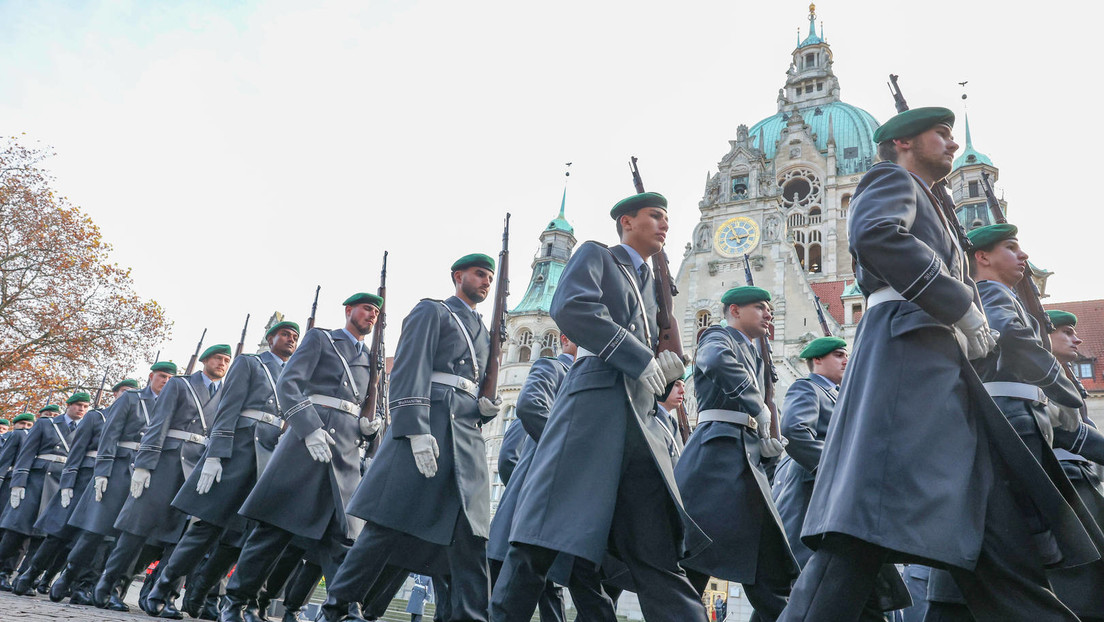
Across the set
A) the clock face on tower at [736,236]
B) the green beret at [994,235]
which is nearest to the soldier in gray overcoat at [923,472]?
the green beret at [994,235]

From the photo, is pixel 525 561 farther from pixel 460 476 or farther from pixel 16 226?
pixel 16 226

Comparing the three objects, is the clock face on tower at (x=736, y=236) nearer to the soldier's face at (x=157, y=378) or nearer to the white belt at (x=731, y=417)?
the soldier's face at (x=157, y=378)

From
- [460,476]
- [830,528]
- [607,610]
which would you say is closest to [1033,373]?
[830,528]

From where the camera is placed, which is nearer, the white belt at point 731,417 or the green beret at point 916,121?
the green beret at point 916,121

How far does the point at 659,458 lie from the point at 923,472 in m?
1.46

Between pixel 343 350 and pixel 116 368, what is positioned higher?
pixel 116 368

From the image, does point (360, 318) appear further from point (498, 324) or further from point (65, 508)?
point (65, 508)

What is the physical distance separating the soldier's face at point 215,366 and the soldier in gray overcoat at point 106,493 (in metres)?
0.47

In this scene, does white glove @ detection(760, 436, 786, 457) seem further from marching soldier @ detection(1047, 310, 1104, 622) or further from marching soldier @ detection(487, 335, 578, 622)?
marching soldier @ detection(1047, 310, 1104, 622)

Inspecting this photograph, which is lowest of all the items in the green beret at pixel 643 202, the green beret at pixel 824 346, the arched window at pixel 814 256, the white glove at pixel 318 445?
the white glove at pixel 318 445

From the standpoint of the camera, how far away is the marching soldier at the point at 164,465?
830 cm

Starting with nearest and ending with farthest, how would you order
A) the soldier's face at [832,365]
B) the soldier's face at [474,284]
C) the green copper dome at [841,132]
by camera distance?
1. the soldier's face at [474,284]
2. the soldier's face at [832,365]
3. the green copper dome at [841,132]

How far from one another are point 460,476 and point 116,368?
24878mm

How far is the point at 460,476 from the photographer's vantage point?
→ 5.54 m
